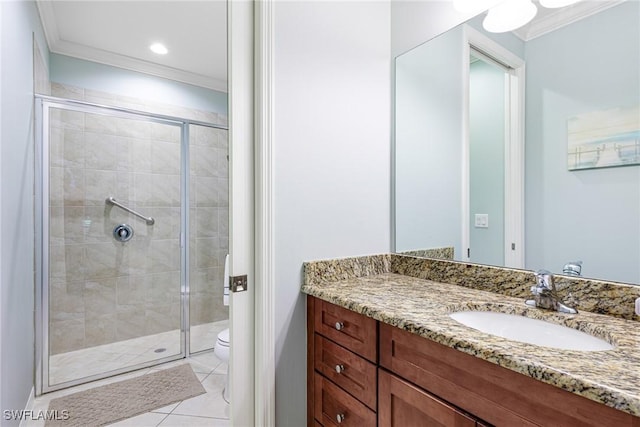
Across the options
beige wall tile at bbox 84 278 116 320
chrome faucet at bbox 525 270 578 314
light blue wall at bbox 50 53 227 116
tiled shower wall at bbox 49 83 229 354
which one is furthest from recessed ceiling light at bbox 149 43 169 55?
chrome faucet at bbox 525 270 578 314

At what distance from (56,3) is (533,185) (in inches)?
113

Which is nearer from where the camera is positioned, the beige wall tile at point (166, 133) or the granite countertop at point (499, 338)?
the granite countertop at point (499, 338)

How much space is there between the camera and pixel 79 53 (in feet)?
8.17

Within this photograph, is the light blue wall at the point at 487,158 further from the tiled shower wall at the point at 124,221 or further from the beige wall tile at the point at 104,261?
the beige wall tile at the point at 104,261

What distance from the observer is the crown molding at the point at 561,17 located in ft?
3.28

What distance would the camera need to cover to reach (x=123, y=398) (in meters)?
1.90

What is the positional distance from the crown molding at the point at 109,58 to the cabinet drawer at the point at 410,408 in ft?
9.30

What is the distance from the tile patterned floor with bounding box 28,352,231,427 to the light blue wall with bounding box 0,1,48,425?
0.19 m

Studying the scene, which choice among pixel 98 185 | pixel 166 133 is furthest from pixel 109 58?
pixel 98 185

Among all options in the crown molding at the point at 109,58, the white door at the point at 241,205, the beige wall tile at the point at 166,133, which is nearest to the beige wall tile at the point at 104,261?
the beige wall tile at the point at 166,133

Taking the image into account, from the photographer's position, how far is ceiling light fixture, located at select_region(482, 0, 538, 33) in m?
1.16

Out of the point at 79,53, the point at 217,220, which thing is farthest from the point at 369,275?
the point at 79,53

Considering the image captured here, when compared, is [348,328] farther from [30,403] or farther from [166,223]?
[166,223]

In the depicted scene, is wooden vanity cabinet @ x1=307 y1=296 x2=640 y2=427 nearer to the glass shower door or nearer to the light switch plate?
the light switch plate
